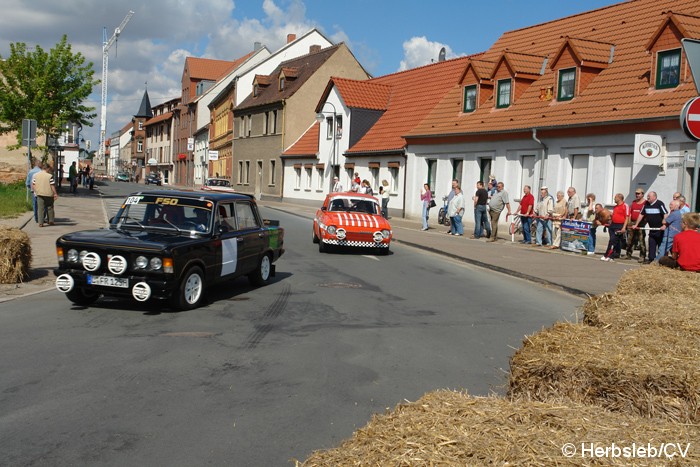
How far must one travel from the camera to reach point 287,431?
5109 mm

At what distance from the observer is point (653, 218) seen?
60.2 ft

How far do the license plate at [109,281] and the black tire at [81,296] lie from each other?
37 cm

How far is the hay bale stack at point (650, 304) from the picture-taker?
5.30m

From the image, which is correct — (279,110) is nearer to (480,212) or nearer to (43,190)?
(480,212)

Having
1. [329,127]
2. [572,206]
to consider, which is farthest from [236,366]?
[329,127]

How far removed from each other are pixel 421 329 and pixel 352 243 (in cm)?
896

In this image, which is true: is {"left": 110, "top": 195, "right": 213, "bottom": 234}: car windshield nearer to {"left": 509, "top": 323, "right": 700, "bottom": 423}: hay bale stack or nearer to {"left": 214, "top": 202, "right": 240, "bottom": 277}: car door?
{"left": 214, "top": 202, "right": 240, "bottom": 277}: car door

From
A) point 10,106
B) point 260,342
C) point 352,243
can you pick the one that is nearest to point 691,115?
point 260,342

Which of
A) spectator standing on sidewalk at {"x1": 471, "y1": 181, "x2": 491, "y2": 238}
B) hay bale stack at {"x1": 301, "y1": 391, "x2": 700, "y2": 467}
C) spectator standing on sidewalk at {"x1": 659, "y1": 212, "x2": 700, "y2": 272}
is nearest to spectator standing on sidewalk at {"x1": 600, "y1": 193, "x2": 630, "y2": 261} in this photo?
spectator standing on sidewalk at {"x1": 471, "y1": 181, "x2": 491, "y2": 238}

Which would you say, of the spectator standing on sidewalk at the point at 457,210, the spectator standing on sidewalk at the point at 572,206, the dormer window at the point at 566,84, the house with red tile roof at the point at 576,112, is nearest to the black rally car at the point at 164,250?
the spectator standing on sidewalk at the point at 572,206

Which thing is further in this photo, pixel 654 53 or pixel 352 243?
pixel 654 53

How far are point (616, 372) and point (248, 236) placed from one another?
8227 mm

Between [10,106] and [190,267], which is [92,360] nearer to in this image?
[190,267]

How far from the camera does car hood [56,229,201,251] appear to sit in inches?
358
